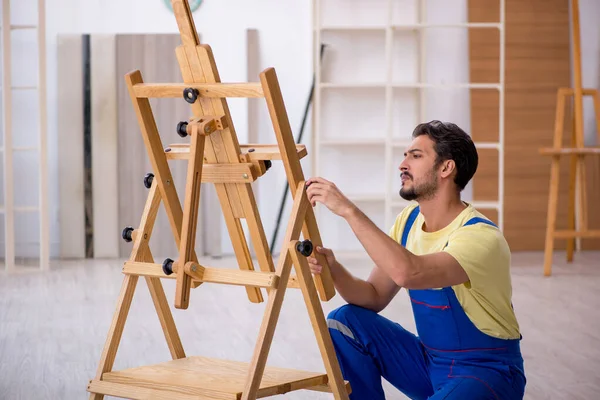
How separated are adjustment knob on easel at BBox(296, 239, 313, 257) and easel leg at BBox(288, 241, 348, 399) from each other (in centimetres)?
1

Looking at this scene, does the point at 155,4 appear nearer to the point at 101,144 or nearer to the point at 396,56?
the point at 101,144

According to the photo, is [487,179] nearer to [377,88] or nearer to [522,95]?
[522,95]

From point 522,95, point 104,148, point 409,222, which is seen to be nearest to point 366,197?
point 522,95

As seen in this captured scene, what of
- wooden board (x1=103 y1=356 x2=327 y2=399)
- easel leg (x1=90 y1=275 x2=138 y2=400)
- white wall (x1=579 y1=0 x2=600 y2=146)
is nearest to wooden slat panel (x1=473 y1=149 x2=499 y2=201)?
white wall (x1=579 y1=0 x2=600 y2=146)

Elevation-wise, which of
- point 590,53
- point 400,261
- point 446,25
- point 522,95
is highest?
Answer: point 446,25

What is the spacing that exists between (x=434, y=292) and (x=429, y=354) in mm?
217

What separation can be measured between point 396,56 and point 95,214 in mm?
2820

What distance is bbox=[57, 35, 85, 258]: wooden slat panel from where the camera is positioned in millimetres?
7371

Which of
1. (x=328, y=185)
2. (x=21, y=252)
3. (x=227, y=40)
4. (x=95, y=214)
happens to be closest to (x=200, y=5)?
(x=227, y=40)

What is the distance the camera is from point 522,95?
763 centimetres

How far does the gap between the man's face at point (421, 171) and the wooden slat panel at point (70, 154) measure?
5.09 m

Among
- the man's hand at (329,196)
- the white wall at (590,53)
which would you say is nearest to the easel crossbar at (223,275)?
the man's hand at (329,196)

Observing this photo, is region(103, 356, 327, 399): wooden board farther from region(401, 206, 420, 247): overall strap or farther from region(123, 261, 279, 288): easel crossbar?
region(401, 206, 420, 247): overall strap

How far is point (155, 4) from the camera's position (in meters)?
7.55
